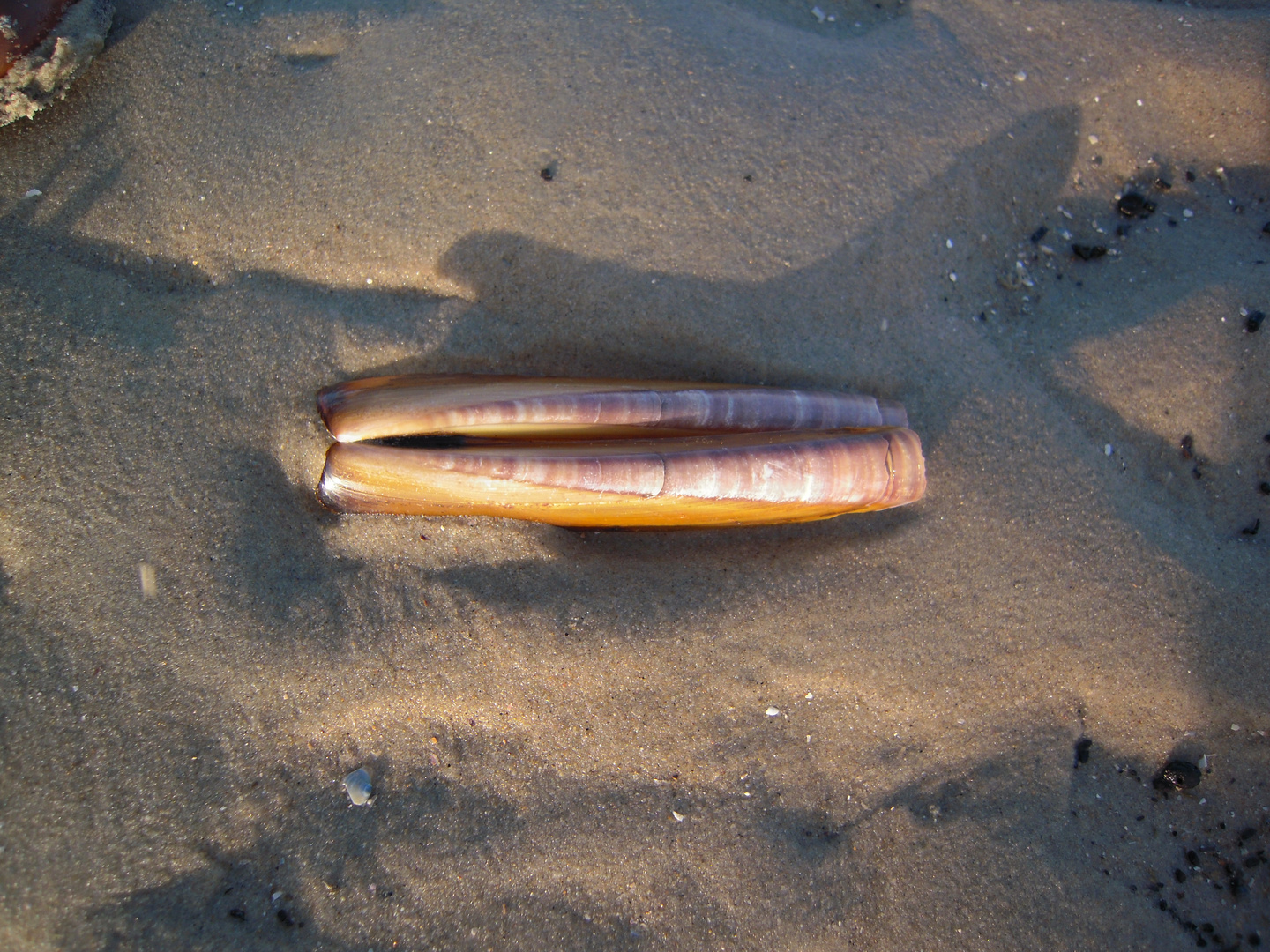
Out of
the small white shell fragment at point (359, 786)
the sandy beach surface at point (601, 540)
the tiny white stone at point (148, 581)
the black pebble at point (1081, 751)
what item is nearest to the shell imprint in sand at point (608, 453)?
the sandy beach surface at point (601, 540)

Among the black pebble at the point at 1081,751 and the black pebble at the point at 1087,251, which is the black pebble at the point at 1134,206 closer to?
the black pebble at the point at 1087,251

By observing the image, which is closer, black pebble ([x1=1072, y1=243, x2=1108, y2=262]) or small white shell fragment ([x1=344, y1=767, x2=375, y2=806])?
small white shell fragment ([x1=344, y1=767, x2=375, y2=806])

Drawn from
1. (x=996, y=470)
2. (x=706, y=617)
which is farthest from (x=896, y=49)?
(x=706, y=617)

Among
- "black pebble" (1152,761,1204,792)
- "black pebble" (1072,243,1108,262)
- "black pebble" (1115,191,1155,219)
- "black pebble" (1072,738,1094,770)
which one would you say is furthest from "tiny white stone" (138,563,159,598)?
"black pebble" (1115,191,1155,219)

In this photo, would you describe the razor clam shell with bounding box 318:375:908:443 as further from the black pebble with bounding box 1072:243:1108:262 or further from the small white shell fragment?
the black pebble with bounding box 1072:243:1108:262

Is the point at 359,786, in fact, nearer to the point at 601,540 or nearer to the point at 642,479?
the point at 601,540

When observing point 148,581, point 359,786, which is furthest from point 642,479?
point 148,581

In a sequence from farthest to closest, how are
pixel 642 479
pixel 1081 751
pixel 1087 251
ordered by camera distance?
pixel 1087 251 → pixel 1081 751 → pixel 642 479
